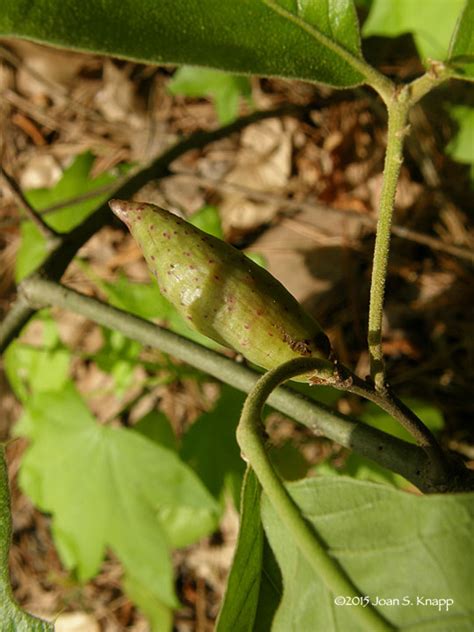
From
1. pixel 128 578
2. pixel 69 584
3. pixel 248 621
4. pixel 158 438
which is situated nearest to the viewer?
pixel 248 621

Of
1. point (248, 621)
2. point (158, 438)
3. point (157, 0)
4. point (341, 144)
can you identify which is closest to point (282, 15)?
point (157, 0)

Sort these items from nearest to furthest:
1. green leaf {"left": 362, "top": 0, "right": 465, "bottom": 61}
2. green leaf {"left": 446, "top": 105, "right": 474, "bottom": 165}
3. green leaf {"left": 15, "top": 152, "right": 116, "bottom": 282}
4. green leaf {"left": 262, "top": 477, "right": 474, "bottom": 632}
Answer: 1. green leaf {"left": 262, "top": 477, "right": 474, "bottom": 632}
2. green leaf {"left": 362, "top": 0, "right": 465, "bottom": 61}
3. green leaf {"left": 446, "top": 105, "right": 474, "bottom": 165}
4. green leaf {"left": 15, "top": 152, "right": 116, "bottom": 282}

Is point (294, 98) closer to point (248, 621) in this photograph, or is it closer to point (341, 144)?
point (341, 144)

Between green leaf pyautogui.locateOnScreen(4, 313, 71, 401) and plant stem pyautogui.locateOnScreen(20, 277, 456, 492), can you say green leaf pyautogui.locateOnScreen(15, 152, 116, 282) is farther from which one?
plant stem pyautogui.locateOnScreen(20, 277, 456, 492)

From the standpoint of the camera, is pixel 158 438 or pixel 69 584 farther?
pixel 69 584

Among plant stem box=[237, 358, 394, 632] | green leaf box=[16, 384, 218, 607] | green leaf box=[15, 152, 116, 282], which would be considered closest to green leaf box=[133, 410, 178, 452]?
green leaf box=[16, 384, 218, 607]

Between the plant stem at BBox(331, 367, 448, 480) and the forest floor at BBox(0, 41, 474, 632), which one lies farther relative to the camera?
the forest floor at BBox(0, 41, 474, 632)
